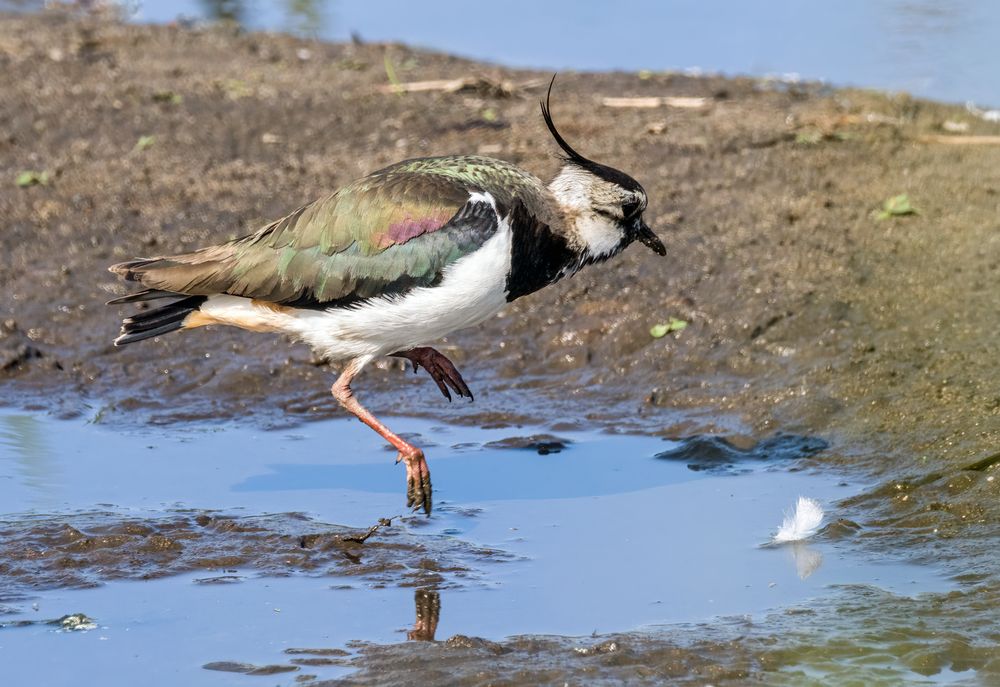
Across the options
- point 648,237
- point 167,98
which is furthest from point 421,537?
point 167,98

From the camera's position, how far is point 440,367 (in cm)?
775

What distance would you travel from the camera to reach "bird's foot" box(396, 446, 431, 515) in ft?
22.8

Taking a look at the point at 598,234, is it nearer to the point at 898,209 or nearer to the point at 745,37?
the point at 898,209

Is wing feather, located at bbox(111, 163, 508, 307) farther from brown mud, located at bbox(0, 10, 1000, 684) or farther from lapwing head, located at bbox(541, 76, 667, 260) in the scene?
brown mud, located at bbox(0, 10, 1000, 684)

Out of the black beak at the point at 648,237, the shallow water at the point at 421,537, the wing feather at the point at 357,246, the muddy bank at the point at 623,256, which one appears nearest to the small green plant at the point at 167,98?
the muddy bank at the point at 623,256

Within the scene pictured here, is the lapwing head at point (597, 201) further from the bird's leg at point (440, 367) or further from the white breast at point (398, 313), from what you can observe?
the bird's leg at point (440, 367)

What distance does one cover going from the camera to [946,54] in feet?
44.8

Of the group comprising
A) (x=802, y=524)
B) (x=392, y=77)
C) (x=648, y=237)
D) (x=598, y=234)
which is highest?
(x=392, y=77)

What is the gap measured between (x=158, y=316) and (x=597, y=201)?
2274mm

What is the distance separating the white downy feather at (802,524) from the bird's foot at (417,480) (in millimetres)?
1632

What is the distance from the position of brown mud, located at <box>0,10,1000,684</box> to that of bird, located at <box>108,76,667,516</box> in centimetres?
115

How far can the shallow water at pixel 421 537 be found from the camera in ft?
18.2

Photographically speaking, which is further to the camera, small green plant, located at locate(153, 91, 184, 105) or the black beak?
small green plant, located at locate(153, 91, 184, 105)

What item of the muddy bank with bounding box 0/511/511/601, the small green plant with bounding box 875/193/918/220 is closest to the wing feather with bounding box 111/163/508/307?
the muddy bank with bounding box 0/511/511/601
